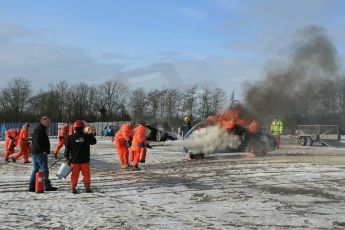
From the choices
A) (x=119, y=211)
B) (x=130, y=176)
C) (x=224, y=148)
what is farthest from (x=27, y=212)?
(x=224, y=148)

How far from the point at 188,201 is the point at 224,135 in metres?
10.4

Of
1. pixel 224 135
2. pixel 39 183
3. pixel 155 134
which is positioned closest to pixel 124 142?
pixel 224 135

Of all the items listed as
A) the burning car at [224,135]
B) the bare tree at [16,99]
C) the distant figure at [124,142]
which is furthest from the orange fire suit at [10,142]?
the bare tree at [16,99]

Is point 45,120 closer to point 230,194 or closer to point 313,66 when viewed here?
point 230,194

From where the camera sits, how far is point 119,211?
8391 millimetres

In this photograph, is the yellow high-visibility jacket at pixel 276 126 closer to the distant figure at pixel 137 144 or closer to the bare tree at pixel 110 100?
the distant figure at pixel 137 144

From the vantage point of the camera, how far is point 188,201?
9359mm

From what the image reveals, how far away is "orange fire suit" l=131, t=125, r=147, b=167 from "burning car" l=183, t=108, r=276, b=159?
4.01m

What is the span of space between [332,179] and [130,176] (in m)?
5.69

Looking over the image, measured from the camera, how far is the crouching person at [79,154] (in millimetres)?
10692

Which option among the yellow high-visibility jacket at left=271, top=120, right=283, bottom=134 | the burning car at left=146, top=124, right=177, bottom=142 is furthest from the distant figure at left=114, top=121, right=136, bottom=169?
the burning car at left=146, top=124, right=177, bottom=142

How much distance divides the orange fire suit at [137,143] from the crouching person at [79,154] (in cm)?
488

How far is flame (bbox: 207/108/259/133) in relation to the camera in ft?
64.3

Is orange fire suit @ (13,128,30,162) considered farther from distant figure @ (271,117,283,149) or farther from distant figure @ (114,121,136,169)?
distant figure @ (271,117,283,149)
